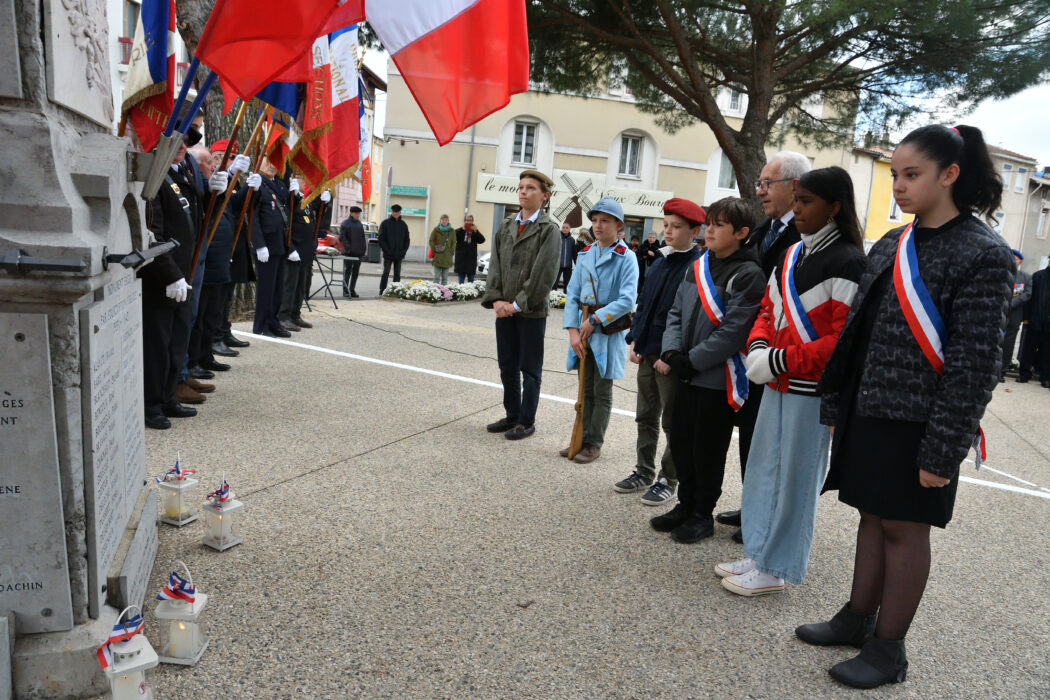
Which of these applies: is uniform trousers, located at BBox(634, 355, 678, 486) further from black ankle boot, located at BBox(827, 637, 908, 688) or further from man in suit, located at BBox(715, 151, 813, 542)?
black ankle boot, located at BBox(827, 637, 908, 688)

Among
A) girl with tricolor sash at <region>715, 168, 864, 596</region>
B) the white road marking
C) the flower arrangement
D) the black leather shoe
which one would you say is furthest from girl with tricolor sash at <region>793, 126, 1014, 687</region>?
the flower arrangement

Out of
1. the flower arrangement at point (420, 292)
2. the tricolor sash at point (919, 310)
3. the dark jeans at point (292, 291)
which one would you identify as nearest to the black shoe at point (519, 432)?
the tricolor sash at point (919, 310)

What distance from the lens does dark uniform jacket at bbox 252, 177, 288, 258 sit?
8.27 metres

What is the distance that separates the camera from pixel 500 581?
3.25 metres

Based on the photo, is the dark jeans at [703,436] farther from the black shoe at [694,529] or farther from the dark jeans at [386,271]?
the dark jeans at [386,271]

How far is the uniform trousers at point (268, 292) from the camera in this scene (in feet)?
28.3

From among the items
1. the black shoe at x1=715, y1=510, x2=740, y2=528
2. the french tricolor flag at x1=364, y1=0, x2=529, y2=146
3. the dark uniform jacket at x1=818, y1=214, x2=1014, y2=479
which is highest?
the french tricolor flag at x1=364, y1=0, x2=529, y2=146

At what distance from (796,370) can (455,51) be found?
6.62 ft

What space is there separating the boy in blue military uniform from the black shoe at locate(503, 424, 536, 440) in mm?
475

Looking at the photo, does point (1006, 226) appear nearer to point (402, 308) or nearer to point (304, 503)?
point (402, 308)

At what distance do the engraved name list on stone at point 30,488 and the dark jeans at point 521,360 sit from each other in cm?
352

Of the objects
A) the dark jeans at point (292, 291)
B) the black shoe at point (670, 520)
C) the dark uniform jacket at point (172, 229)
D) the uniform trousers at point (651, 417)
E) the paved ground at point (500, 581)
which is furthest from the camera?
the dark jeans at point (292, 291)

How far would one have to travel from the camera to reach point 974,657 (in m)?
2.96

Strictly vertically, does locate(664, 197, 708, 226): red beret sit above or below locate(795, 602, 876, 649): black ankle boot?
above
